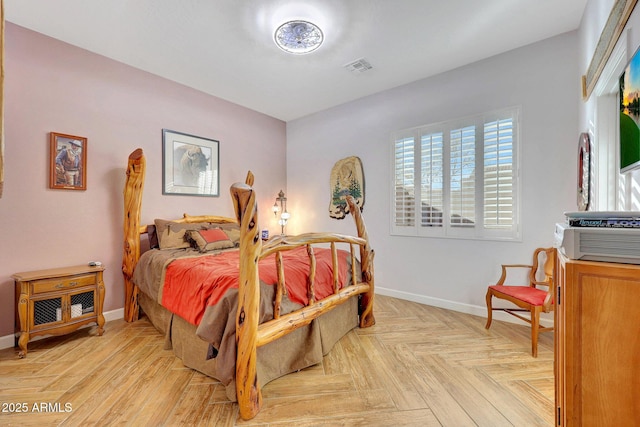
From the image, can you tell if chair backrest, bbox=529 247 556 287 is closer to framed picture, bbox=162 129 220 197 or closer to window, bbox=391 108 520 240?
window, bbox=391 108 520 240

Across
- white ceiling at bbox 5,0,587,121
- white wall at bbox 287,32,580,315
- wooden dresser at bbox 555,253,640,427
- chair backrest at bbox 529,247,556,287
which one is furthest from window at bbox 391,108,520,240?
wooden dresser at bbox 555,253,640,427

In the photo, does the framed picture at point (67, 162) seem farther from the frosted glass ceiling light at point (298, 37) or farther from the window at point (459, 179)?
the window at point (459, 179)

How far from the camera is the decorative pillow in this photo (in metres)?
3.13

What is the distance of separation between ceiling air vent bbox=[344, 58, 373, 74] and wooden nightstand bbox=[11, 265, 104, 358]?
3327mm

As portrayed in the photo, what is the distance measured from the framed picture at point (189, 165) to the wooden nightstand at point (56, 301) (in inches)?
51.5

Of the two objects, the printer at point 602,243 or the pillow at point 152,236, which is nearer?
the printer at point 602,243

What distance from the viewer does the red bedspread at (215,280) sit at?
1.88 metres

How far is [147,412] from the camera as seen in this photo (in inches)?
64.2

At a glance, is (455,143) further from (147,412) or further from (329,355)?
(147,412)

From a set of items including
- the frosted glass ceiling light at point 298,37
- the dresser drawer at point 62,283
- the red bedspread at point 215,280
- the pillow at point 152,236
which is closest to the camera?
the red bedspread at point 215,280

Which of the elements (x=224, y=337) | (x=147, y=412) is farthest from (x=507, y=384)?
(x=147, y=412)

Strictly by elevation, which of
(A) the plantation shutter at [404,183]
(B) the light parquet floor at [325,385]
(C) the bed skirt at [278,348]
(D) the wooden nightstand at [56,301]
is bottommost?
(B) the light parquet floor at [325,385]

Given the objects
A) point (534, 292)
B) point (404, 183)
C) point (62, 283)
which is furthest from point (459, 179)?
point (62, 283)

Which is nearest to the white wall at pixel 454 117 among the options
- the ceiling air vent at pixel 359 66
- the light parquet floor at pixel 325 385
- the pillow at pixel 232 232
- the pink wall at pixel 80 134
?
the ceiling air vent at pixel 359 66
